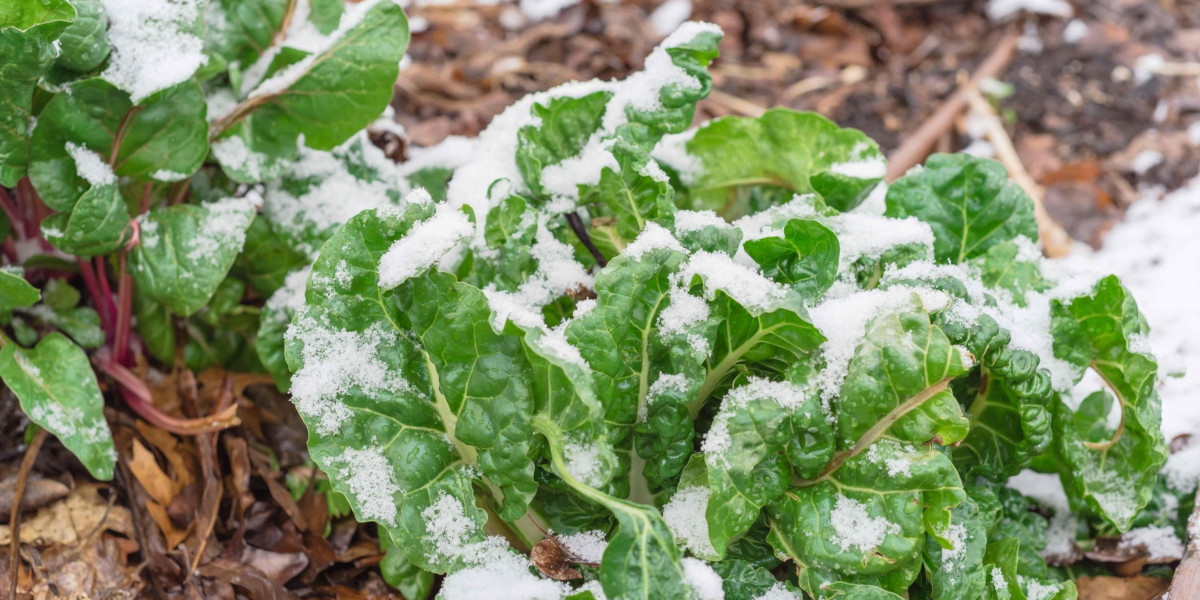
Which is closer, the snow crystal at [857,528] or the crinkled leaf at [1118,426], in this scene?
the snow crystal at [857,528]

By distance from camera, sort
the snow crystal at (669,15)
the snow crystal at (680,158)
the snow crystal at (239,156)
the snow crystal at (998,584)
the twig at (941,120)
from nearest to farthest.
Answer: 1. the snow crystal at (998,584)
2. the snow crystal at (239,156)
3. the snow crystal at (680,158)
4. the twig at (941,120)
5. the snow crystal at (669,15)

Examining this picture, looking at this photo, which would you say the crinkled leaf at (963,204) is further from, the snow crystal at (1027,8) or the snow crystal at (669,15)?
the snow crystal at (1027,8)

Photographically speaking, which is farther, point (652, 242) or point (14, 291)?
point (14, 291)

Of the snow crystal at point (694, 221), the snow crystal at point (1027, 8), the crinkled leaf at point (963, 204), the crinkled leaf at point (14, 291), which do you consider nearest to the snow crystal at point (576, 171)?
the snow crystal at point (694, 221)

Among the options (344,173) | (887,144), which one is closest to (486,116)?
(344,173)

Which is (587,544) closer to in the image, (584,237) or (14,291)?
(584,237)

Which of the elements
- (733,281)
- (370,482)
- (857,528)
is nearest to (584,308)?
(733,281)

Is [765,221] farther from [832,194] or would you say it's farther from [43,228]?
[43,228]
